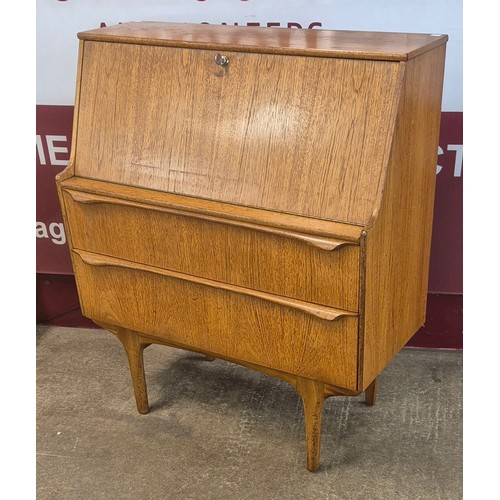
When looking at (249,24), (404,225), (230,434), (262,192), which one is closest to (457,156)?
(404,225)

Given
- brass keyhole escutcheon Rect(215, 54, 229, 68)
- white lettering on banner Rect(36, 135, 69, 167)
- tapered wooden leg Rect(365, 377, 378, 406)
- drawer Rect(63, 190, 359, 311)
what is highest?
brass keyhole escutcheon Rect(215, 54, 229, 68)

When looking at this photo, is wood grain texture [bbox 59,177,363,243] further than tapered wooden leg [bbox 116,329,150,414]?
No

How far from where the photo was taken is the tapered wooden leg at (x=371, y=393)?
2.72 meters

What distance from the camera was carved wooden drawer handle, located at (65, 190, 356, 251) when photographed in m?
1.98

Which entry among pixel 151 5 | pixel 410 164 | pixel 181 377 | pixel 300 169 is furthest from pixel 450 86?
pixel 181 377

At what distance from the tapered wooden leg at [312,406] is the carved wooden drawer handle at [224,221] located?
48 centimetres

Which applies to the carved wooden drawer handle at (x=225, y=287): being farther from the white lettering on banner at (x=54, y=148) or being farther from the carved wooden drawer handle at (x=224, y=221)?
the white lettering on banner at (x=54, y=148)

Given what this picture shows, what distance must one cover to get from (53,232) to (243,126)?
1.44 meters

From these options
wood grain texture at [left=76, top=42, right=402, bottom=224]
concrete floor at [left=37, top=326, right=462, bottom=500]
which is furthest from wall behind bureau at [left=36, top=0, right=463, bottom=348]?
wood grain texture at [left=76, top=42, right=402, bottom=224]

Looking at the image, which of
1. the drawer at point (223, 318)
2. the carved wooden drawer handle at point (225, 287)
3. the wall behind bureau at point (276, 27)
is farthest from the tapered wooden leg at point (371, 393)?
the carved wooden drawer handle at point (225, 287)

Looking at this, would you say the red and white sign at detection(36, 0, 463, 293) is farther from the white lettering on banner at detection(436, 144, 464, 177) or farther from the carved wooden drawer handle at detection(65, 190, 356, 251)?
the carved wooden drawer handle at detection(65, 190, 356, 251)

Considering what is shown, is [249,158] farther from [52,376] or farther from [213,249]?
[52,376]

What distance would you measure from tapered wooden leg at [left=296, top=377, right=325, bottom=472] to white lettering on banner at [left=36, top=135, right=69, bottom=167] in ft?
4.92

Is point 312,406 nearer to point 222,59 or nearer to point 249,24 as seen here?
point 222,59
